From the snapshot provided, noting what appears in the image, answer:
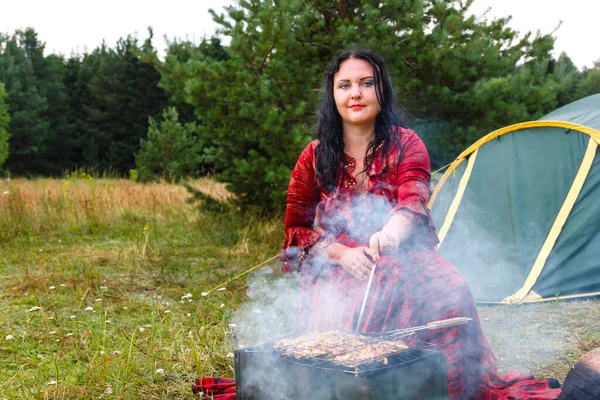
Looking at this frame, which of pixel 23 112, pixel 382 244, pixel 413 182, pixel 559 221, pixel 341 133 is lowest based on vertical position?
pixel 559 221

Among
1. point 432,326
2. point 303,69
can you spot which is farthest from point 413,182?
point 303,69

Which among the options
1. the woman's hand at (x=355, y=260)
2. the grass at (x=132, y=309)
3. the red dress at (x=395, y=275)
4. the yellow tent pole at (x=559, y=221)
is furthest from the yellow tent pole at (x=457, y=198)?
the woman's hand at (x=355, y=260)

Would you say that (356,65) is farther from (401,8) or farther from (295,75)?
(401,8)

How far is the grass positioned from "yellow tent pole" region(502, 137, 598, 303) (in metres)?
0.13

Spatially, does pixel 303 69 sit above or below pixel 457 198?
above

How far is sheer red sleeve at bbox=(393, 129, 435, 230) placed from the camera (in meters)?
2.03

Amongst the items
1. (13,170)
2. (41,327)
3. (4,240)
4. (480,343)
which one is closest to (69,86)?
(13,170)

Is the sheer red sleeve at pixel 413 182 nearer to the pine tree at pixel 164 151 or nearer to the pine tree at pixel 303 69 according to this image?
the pine tree at pixel 303 69

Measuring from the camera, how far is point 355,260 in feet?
6.57

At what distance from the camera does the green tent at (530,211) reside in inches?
157

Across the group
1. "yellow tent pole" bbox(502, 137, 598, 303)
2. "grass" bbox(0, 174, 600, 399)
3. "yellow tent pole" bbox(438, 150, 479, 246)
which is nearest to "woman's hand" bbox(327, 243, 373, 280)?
"grass" bbox(0, 174, 600, 399)

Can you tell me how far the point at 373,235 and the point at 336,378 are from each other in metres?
0.58

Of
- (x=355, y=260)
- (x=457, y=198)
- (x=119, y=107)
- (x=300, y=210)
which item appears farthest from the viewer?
(x=119, y=107)

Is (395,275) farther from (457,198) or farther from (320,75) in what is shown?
(320,75)
